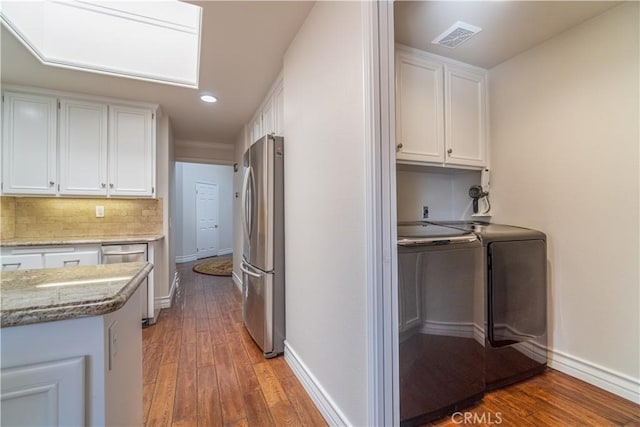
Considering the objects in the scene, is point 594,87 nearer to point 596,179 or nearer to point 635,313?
point 596,179

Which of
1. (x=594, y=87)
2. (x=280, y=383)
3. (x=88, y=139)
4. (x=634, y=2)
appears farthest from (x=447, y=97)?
(x=88, y=139)

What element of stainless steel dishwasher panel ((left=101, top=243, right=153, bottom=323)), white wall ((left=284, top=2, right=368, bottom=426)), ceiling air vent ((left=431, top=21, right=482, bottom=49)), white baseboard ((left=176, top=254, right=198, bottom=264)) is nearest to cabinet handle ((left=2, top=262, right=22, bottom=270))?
stainless steel dishwasher panel ((left=101, top=243, right=153, bottom=323))

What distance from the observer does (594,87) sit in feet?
6.28

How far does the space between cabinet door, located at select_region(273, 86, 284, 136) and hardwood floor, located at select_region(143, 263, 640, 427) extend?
6.51 feet

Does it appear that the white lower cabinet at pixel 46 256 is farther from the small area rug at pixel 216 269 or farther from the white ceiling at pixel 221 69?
the small area rug at pixel 216 269

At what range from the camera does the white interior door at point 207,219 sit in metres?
7.66

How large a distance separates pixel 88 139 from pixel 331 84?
9.45ft

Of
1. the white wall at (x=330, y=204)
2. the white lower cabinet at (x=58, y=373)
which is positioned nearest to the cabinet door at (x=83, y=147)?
the white wall at (x=330, y=204)

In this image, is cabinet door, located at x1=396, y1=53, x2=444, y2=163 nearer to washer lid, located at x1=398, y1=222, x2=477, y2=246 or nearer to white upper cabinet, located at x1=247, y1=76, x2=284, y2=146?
washer lid, located at x1=398, y1=222, x2=477, y2=246

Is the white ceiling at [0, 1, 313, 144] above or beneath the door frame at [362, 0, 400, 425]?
above

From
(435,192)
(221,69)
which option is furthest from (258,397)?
(221,69)

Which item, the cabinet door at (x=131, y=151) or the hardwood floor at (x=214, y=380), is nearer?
the hardwood floor at (x=214, y=380)

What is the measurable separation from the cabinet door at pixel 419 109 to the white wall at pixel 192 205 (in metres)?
6.19

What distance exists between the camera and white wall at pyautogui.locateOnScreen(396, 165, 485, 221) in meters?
2.50
